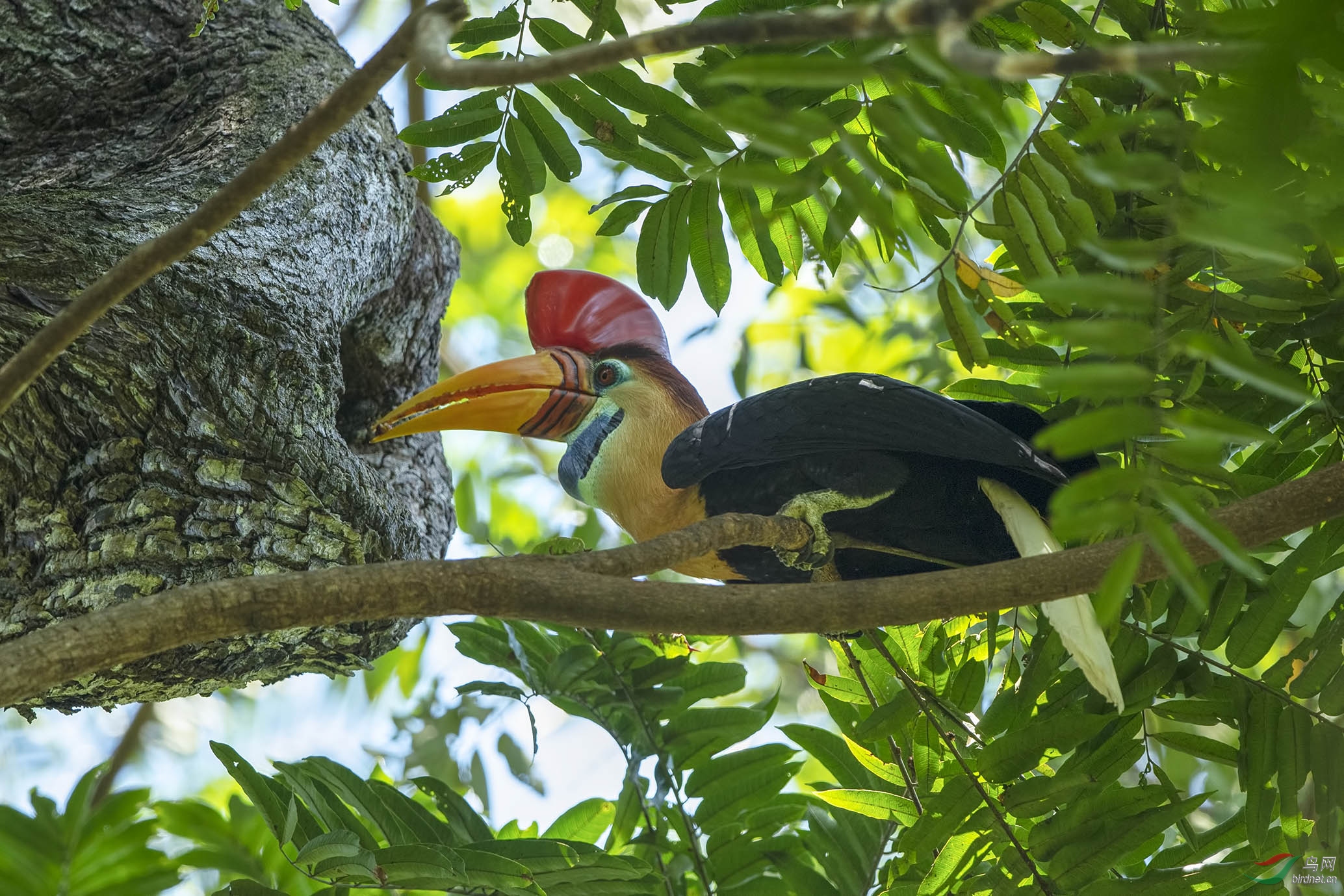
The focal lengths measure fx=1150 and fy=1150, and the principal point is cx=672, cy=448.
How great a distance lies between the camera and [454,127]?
2.14 meters

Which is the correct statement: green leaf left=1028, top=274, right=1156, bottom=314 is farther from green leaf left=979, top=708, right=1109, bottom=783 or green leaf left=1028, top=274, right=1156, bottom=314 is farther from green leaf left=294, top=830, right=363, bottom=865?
green leaf left=294, top=830, right=363, bottom=865

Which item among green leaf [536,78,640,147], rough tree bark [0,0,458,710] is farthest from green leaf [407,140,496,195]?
A: rough tree bark [0,0,458,710]

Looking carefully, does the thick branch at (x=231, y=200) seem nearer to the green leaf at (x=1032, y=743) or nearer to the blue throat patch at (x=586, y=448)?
the blue throat patch at (x=586, y=448)

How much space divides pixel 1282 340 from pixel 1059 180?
493mm

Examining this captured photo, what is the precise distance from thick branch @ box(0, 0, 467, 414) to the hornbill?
108 centimetres

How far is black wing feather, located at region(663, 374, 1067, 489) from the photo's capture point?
2.01 metres

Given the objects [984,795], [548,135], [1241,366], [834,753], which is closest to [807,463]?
[834,753]

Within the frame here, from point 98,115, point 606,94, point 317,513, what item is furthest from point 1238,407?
point 98,115

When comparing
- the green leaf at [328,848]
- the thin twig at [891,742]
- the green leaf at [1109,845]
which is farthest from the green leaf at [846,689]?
the green leaf at [328,848]

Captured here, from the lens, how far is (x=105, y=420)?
194 centimetres

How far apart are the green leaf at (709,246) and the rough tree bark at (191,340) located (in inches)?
29.2

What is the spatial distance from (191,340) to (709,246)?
961 mm

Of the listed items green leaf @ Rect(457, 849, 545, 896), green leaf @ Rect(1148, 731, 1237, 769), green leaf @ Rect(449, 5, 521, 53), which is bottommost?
green leaf @ Rect(1148, 731, 1237, 769)

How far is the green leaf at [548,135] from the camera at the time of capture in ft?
7.09
